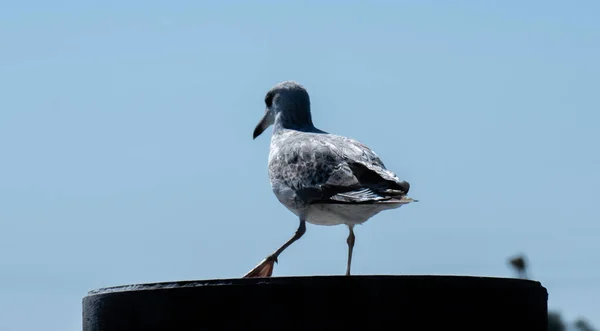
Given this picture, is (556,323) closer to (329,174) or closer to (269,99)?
(269,99)

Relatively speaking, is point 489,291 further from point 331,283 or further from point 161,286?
point 161,286

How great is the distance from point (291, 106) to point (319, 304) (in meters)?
7.03

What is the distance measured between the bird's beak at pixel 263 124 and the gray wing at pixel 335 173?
5.45ft

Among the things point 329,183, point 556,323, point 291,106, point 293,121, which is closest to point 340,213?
point 329,183

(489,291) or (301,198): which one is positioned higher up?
(301,198)

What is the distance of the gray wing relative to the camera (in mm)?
10648

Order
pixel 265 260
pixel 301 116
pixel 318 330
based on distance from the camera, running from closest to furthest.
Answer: pixel 318 330 → pixel 265 260 → pixel 301 116

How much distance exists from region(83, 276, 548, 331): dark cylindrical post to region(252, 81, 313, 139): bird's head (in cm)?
664

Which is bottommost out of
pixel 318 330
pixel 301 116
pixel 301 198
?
pixel 318 330

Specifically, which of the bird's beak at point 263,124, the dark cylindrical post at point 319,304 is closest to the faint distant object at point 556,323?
the bird's beak at point 263,124

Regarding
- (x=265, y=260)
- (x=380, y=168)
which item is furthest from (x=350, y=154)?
(x=265, y=260)

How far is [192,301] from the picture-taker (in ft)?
20.7

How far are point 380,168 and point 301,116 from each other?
220 cm

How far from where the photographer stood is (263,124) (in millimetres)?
13805
